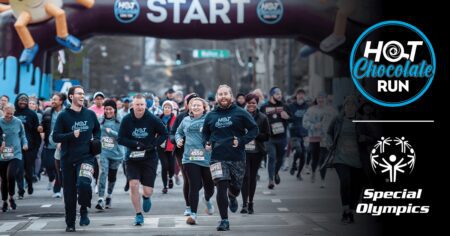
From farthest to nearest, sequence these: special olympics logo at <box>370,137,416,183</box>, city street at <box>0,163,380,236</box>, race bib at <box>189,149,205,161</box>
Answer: race bib at <box>189,149,205,161</box>, city street at <box>0,163,380,236</box>, special olympics logo at <box>370,137,416,183</box>

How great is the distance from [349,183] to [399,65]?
201 centimetres

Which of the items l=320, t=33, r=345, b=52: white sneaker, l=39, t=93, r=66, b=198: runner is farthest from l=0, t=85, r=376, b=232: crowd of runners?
l=320, t=33, r=345, b=52: white sneaker

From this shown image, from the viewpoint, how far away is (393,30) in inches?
498

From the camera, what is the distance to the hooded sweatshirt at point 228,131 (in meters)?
13.3

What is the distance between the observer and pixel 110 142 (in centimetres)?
1711

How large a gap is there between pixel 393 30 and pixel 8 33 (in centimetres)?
1645

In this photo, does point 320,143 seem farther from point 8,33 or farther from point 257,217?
point 8,33

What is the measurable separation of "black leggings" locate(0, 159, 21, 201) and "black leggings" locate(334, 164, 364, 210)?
5.53 m

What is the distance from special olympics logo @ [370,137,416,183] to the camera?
12977 mm

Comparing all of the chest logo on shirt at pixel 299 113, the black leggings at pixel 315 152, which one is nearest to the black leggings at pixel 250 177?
the black leggings at pixel 315 152

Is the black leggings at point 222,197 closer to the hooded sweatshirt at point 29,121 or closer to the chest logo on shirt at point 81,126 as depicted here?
the chest logo on shirt at point 81,126

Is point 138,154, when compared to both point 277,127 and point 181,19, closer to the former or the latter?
point 277,127

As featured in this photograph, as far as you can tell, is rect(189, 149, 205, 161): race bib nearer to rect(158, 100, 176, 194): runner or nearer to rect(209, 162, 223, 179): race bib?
rect(209, 162, 223, 179): race bib

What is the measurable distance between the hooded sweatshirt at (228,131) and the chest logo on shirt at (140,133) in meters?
0.94
